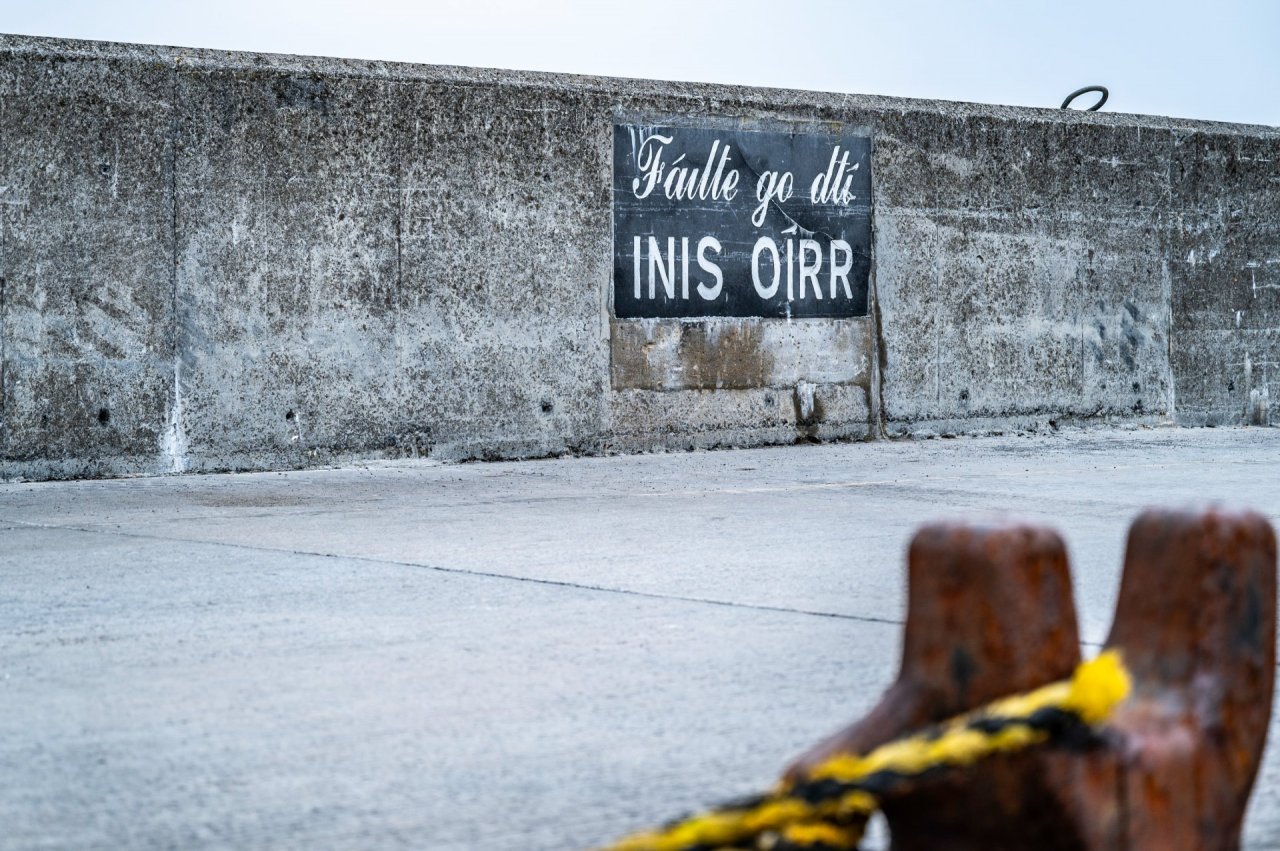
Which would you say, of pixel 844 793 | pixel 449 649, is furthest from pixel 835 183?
pixel 844 793

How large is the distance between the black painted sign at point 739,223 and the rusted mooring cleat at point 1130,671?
749 centimetres

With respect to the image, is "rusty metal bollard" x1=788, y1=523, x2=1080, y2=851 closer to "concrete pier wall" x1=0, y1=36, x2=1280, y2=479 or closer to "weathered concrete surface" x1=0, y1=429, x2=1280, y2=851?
"weathered concrete surface" x1=0, y1=429, x2=1280, y2=851

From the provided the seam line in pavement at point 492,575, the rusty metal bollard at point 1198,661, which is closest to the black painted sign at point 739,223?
the seam line in pavement at point 492,575

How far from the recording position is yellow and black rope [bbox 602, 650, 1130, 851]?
126cm

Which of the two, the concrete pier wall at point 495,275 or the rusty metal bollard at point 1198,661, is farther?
the concrete pier wall at point 495,275

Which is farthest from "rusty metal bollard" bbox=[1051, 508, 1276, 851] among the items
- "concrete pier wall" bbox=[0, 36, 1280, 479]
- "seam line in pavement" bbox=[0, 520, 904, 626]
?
"concrete pier wall" bbox=[0, 36, 1280, 479]

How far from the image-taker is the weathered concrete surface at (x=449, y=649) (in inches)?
86.4

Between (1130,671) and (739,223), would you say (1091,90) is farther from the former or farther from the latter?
(1130,671)

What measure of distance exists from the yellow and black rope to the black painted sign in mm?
7685

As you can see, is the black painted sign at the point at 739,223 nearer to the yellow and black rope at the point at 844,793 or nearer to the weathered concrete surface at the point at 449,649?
the weathered concrete surface at the point at 449,649

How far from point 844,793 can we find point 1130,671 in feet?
1.27

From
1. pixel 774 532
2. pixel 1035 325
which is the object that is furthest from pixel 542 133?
pixel 774 532

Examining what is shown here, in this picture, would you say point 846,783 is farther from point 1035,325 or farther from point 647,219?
point 1035,325

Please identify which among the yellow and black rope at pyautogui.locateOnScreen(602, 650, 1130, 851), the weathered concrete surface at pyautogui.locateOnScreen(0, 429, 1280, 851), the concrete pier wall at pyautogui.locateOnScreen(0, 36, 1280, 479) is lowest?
the weathered concrete surface at pyautogui.locateOnScreen(0, 429, 1280, 851)
